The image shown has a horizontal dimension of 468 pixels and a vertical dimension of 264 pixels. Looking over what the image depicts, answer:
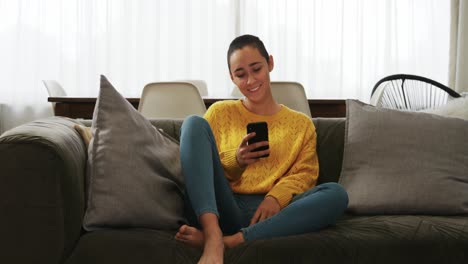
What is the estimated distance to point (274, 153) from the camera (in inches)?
80.9

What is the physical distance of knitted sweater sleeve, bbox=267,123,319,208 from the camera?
1.88 meters

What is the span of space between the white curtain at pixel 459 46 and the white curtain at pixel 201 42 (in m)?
0.12

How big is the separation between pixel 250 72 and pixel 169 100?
1.19 m

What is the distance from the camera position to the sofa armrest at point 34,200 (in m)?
1.44

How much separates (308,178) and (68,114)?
183cm

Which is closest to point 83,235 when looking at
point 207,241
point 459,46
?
point 207,241

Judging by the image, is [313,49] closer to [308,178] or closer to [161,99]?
[161,99]

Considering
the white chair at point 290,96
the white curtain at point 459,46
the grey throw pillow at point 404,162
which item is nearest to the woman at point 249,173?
the grey throw pillow at point 404,162

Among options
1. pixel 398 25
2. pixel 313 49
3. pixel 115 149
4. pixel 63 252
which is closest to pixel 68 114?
pixel 115 149

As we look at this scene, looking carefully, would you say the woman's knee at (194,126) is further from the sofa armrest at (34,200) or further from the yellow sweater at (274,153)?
the sofa armrest at (34,200)

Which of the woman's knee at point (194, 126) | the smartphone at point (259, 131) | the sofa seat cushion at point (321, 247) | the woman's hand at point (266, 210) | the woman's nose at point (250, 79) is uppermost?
the woman's nose at point (250, 79)

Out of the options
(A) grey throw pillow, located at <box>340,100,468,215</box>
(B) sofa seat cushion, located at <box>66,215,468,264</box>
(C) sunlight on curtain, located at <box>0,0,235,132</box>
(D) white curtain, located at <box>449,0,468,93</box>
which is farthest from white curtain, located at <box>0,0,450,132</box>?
(B) sofa seat cushion, located at <box>66,215,468,264</box>

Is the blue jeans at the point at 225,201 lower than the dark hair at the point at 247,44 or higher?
lower

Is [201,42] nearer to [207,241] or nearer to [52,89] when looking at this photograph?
[52,89]
